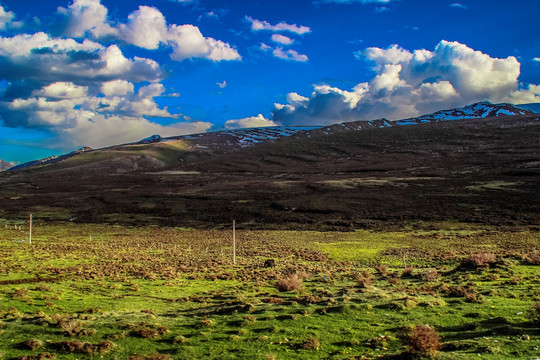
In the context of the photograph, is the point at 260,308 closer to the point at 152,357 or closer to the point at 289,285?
the point at 289,285

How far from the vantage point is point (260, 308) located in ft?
58.1

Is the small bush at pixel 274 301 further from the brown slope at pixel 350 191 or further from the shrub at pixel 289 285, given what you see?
the brown slope at pixel 350 191

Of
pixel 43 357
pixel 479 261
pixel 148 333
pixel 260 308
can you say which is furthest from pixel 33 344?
pixel 479 261

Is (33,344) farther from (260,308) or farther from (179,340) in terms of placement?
(260,308)

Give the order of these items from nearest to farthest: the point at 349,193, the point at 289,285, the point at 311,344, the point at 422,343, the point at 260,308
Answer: the point at 422,343, the point at 311,344, the point at 260,308, the point at 289,285, the point at 349,193

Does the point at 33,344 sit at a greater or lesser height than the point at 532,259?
greater

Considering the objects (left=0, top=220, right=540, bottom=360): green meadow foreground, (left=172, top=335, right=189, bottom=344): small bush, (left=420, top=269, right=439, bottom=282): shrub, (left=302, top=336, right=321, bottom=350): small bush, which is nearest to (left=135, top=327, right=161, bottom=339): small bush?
(left=0, top=220, right=540, bottom=360): green meadow foreground

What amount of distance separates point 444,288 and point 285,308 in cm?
900

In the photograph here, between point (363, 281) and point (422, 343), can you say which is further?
point (363, 281)

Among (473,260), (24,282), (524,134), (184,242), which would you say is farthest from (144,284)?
(524,134)

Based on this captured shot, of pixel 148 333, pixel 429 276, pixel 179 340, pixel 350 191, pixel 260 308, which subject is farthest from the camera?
pixel 350 191

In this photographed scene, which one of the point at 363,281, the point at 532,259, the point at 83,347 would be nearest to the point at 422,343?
the point at 83,347

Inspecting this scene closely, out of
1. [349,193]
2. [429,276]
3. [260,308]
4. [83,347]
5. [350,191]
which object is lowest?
[429,276]

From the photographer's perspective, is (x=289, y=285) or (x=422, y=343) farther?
(x=289, y=285)
